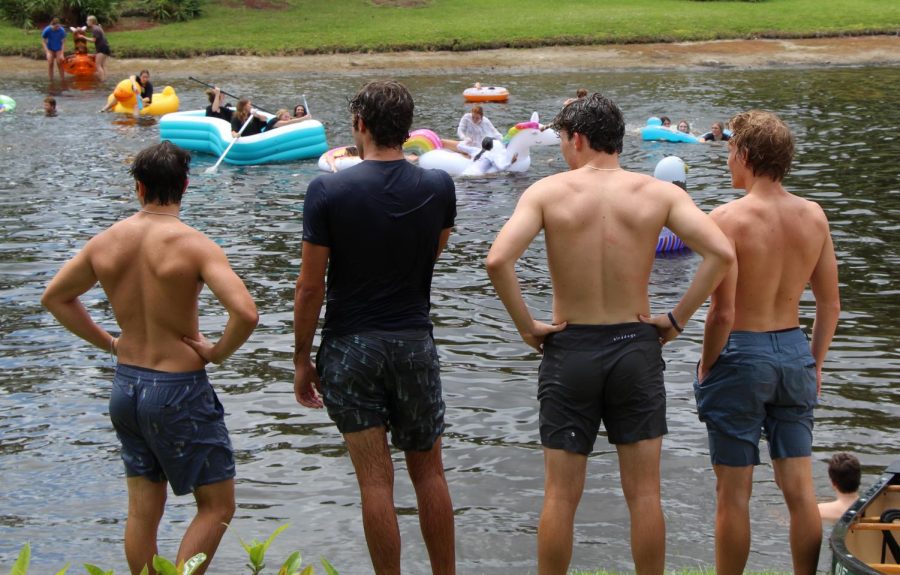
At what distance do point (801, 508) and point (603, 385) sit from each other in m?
1.02

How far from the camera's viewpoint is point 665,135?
70.3 feet

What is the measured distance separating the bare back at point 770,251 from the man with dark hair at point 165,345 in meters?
2.06

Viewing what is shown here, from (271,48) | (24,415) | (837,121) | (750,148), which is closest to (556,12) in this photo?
(271,48)

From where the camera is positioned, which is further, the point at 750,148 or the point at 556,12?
the point at 556,12

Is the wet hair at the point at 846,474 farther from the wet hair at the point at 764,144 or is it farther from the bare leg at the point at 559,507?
the bare leg at the point at 559,507

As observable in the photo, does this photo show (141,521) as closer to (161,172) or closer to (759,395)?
(161,172)

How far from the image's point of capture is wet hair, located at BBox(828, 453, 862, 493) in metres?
6.84

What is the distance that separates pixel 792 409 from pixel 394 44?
32.8 m

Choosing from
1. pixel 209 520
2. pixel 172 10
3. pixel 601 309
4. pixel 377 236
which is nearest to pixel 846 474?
pixel 601 309

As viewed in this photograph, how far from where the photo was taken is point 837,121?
76.1ft

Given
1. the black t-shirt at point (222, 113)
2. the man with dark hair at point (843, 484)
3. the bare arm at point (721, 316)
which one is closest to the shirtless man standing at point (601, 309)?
the bare arm at point (721, 316)

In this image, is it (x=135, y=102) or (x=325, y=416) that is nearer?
(x=325, y=416)

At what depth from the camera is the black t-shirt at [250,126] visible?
20969mm

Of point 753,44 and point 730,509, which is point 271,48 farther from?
point 730,509
